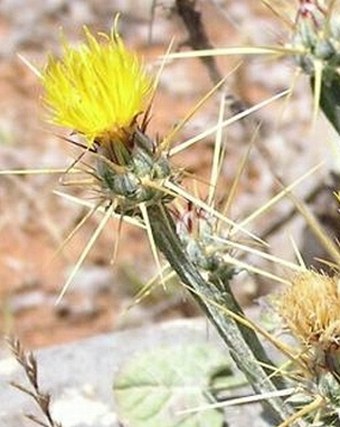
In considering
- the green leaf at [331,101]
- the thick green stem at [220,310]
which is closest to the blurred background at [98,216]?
the green leaf at [331,101]

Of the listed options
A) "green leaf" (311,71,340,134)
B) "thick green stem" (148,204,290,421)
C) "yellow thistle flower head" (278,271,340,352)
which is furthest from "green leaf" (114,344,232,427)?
"yellow thistle flower head" (278,271,340,352)

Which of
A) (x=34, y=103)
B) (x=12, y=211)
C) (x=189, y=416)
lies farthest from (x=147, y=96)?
(x=34, y=103)

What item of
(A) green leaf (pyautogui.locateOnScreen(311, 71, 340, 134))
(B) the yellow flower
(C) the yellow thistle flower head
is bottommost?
(C) the yellow thistle flower head

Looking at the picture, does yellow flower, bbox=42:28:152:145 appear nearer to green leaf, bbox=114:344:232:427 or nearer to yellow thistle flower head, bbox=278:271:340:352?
yellow thistle flower head, bbox=278:271:340:352

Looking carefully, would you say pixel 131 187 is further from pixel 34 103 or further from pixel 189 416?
pixel 34 103

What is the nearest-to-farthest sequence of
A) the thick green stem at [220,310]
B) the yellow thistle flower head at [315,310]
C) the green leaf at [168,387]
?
Result: the yellow thistle flower head at [315,310], the thick green stem at [220,310], the green leaf at [168,387]

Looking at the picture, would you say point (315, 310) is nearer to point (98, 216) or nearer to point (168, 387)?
point (168, 387)

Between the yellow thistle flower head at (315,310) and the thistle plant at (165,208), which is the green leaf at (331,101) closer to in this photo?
the thistle plant at (165,208)

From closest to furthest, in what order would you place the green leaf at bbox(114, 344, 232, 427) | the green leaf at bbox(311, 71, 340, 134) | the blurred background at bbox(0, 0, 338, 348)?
the green leaf at bbox(311, 71, 340, 134) < the green leaf at bbox(114, 344, 232, 427) < the blurred background at bbox(0, 0, 338, 348)
